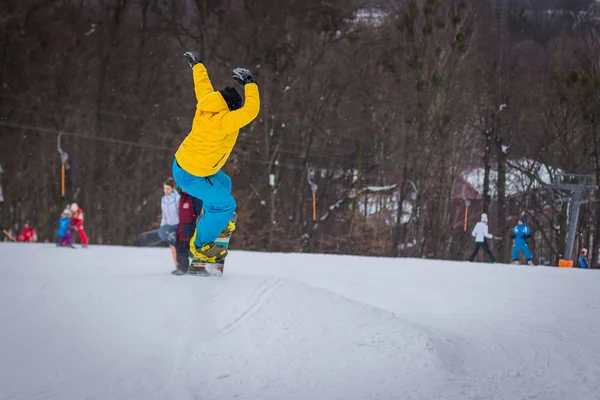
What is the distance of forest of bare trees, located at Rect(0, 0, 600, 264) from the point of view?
3067 cm

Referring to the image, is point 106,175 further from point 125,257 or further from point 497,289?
point 497,289

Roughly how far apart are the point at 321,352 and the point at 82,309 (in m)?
1.81

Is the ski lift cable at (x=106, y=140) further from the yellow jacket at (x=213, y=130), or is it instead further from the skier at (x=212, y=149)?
the yellow jacket at (x=213, y=130)

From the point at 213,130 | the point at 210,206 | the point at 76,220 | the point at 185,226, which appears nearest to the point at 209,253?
the point at 210,206

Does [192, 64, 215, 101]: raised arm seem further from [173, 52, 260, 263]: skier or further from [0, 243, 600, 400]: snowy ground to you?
[0, 243, 600, 400]: snowy ground

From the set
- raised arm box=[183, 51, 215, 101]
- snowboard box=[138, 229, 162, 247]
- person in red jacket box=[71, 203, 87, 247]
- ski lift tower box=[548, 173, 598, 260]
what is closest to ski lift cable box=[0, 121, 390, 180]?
ski lift tower box=[548, 173, 598, 260]

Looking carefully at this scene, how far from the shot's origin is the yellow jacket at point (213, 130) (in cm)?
700

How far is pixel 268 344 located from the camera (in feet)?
17.3

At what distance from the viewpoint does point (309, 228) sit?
33562mm

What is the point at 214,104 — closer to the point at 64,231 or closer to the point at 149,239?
the point at 149,239

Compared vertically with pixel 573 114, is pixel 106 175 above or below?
below

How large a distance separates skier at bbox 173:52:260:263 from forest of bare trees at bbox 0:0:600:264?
21.5 m

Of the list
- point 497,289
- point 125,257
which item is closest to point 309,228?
point 125,257

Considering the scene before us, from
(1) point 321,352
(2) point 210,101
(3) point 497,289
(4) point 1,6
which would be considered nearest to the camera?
(1) point 321,352
